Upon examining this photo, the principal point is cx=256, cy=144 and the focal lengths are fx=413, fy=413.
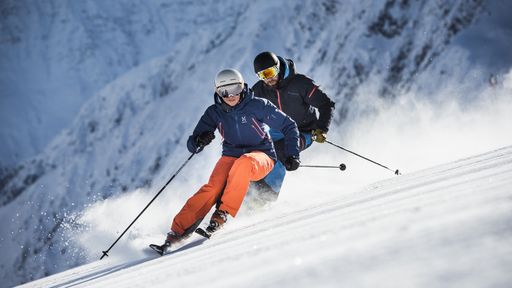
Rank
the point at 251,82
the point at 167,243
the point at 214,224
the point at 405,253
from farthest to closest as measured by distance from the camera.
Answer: the point at 251,82 → the point at 214,224 → the point at 167,243 → the point at 405,253

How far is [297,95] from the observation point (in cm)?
655

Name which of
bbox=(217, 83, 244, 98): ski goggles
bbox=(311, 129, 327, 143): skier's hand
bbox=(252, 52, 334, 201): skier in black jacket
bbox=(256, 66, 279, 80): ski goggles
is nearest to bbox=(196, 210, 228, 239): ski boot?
bbox=(217, 83, 244, 98): ski goggles

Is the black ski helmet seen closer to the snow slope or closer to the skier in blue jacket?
the skier in blue jacket

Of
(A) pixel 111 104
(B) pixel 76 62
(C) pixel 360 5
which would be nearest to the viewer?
(C) pixel 360 5

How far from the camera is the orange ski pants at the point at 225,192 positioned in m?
4.07

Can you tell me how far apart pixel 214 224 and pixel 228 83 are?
165 centimetres

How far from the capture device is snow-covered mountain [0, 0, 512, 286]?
1188 cm

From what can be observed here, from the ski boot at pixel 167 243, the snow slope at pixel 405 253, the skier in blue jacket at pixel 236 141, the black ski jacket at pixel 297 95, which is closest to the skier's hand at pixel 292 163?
the skier in blue jacket at pixel 236 141

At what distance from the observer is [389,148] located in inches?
541

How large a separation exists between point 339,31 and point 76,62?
52.7 metres

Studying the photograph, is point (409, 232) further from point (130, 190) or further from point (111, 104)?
point (111, 104)

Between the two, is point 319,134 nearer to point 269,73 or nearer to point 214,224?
point 269,73

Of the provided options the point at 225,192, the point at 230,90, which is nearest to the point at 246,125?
the point at 230,90

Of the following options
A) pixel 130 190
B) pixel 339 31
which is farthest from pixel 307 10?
pixel 130 190
